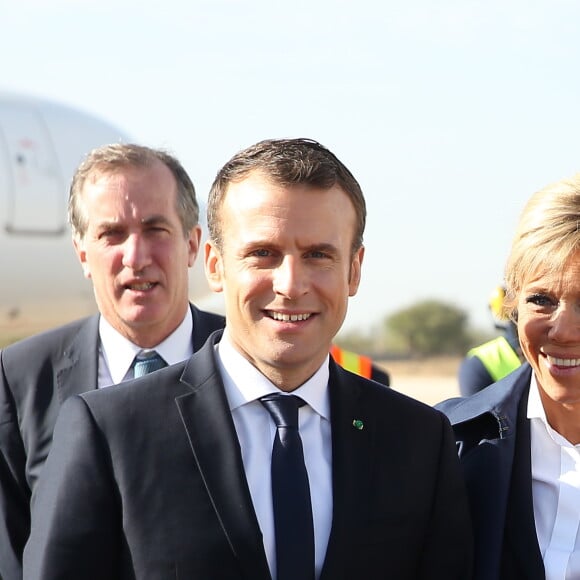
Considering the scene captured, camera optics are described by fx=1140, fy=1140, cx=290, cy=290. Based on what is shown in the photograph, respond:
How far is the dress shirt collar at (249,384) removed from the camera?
11.0ft

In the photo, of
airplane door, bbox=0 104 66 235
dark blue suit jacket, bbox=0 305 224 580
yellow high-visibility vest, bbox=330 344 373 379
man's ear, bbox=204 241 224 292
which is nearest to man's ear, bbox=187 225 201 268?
dark blue suit jacket, bbox=0 305 224 580

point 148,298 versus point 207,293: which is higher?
point 148,298

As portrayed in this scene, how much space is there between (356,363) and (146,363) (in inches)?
99.1

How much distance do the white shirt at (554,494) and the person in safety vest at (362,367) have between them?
2213 mm

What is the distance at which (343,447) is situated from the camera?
3348 mm

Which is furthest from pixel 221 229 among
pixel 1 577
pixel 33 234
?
pixel 33 234

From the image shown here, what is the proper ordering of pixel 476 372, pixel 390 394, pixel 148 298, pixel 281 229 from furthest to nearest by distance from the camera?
pixel 476 372 < pixel 148 298 < pixel 390 394 < pixel 281 229

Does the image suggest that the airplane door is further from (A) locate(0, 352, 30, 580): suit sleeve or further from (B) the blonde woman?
(B) the blonde woman

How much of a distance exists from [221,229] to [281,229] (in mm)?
241

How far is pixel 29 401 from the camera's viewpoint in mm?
4387

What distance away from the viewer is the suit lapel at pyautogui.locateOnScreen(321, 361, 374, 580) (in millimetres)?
3209

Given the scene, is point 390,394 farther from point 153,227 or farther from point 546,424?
point 153,227

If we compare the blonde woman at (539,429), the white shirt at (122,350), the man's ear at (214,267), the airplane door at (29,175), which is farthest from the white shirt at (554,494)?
the airplane door at (29,175)

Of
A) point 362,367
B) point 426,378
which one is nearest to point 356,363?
point 362,367
